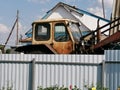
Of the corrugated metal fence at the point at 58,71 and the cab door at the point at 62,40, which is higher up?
the cab door at the point at 62,40

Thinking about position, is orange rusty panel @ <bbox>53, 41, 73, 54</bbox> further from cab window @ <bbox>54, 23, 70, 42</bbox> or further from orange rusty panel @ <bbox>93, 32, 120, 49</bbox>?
orange rusty panel @ <bbox>93, 32, 120, 49</bbox>

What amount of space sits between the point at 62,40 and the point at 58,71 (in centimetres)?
248

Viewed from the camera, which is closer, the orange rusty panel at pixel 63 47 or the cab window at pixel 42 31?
the orange rusty panel at pixel 63 47

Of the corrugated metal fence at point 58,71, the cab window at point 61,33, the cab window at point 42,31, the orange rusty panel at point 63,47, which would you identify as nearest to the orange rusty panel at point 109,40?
the orange rusty panel at point 63,47

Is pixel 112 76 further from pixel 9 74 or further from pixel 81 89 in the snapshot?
pixel 9 74

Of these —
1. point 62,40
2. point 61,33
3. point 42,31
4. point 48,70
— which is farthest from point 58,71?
point 42,31

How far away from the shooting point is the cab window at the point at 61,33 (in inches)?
598

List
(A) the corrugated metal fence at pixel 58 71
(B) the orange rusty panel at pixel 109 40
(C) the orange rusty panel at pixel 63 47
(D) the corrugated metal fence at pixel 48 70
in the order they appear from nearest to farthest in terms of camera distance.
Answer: (A) the corrugated metal fence at pixel 58 71
(D) the corrugated metal fence at pixel 48 70
(B) the orange rusty panel at pixel 109 40
(C) the orange rusty panel at pixel 63 47


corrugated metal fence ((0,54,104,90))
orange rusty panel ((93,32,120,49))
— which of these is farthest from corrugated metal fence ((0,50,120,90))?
orange rusty panel ((93,32,120,49))

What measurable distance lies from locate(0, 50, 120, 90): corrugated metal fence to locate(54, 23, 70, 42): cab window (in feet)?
7.35

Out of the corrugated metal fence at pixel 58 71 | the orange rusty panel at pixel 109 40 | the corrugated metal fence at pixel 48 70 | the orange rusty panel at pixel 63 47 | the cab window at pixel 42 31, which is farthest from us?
the cab window at pixel 42 31

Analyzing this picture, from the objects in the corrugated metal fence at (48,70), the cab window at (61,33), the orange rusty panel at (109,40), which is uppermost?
the cab window at (61,33)

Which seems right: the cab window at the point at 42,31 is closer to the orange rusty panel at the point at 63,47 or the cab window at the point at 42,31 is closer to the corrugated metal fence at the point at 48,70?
the orange rusty panel at the point at 63,47

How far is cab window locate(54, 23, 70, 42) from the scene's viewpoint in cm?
1519
